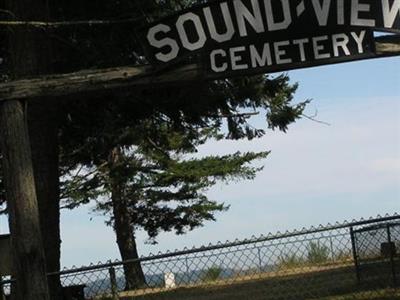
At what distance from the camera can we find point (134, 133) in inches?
682

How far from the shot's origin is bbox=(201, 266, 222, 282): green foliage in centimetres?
891

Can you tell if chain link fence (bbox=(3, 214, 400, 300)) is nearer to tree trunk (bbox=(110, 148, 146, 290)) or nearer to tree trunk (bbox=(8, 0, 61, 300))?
tree trunk (bbox=(8, 0, 61, 300))

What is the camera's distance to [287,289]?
33.1 feet

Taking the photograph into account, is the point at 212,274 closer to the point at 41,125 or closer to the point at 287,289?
the point at 287,289

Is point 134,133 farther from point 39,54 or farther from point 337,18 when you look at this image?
point 337,18

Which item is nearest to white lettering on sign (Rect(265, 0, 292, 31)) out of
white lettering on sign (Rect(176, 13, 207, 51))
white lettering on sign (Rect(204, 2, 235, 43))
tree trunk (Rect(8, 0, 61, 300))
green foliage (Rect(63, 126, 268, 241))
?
white lettering on sign (Rect(204, 2, 235, 43))

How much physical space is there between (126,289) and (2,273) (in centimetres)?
540

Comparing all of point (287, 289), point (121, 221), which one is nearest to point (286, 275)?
point (287, 289)

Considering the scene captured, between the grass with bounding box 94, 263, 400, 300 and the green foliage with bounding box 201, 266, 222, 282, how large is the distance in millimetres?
245

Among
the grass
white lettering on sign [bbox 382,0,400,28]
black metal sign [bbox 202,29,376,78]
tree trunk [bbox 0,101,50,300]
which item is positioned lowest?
the grass

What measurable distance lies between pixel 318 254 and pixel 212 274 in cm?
209

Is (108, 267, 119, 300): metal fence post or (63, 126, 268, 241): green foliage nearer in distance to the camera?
(108, 267, 119, 300): metal fence post

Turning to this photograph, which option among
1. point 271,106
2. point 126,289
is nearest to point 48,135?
point 126,289

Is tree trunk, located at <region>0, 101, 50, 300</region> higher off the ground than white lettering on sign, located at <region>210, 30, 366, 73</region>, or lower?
lower
